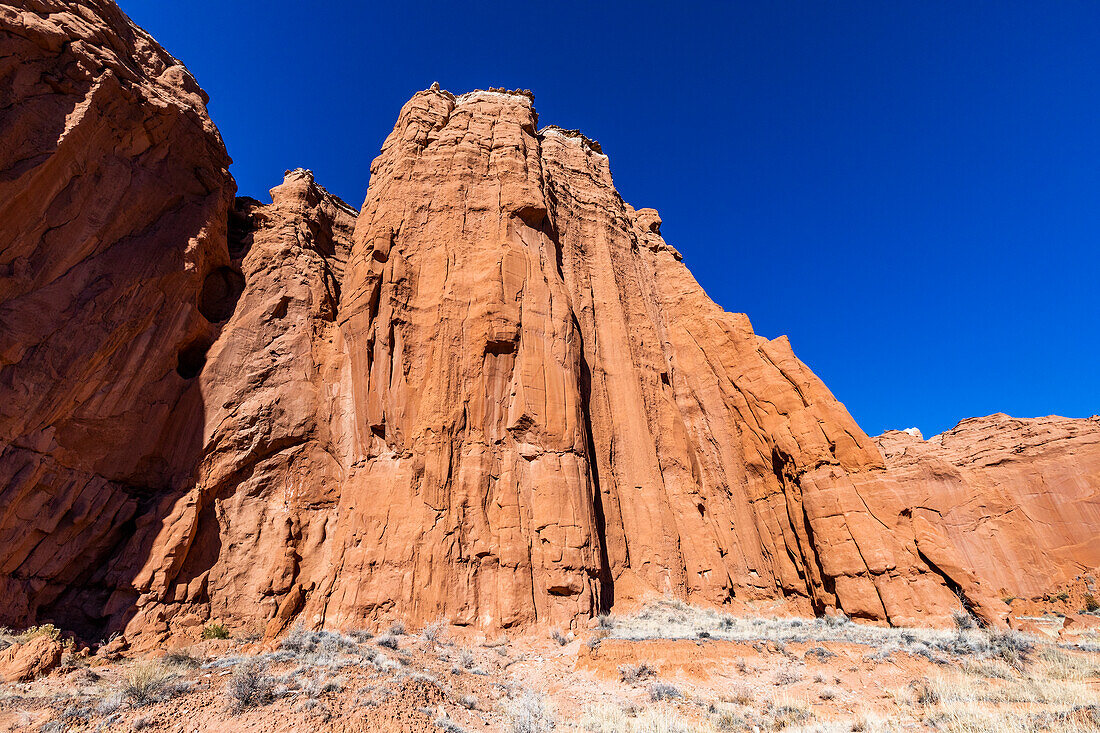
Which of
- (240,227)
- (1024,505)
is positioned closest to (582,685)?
(240,227)

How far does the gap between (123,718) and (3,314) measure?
42.8 feet

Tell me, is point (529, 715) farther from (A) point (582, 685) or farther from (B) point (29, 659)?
(B) point (29, 659)

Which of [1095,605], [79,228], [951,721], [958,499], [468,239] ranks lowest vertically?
[951,721]

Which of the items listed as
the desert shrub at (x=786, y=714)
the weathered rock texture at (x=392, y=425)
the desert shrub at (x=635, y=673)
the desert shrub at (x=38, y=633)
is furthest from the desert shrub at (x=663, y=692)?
the desert shrub at (x=38, y=633)

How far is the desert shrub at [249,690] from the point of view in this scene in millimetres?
8008

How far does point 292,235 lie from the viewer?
23641 mm

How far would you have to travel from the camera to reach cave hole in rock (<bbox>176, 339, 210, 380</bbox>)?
64.7ft

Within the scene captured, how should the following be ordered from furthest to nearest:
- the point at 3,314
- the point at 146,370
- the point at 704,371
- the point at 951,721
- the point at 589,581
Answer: the point at 704,371
the point at 146,370
the point at 589,581
the point at 3,314
the point at 951,721

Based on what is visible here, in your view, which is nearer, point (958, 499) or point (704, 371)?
point (958, 499)

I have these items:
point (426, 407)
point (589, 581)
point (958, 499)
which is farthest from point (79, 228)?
point (958, 499)

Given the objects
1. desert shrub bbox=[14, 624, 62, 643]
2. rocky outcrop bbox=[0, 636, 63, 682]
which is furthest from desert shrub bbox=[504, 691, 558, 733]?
desert shrub bbox=[14, 624, 62, 643]

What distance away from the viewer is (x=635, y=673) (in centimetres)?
1122

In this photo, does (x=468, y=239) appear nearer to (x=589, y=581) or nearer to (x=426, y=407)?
(x=426, y=407)

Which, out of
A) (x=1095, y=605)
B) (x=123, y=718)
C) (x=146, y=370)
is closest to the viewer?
(x=123, y=718)
